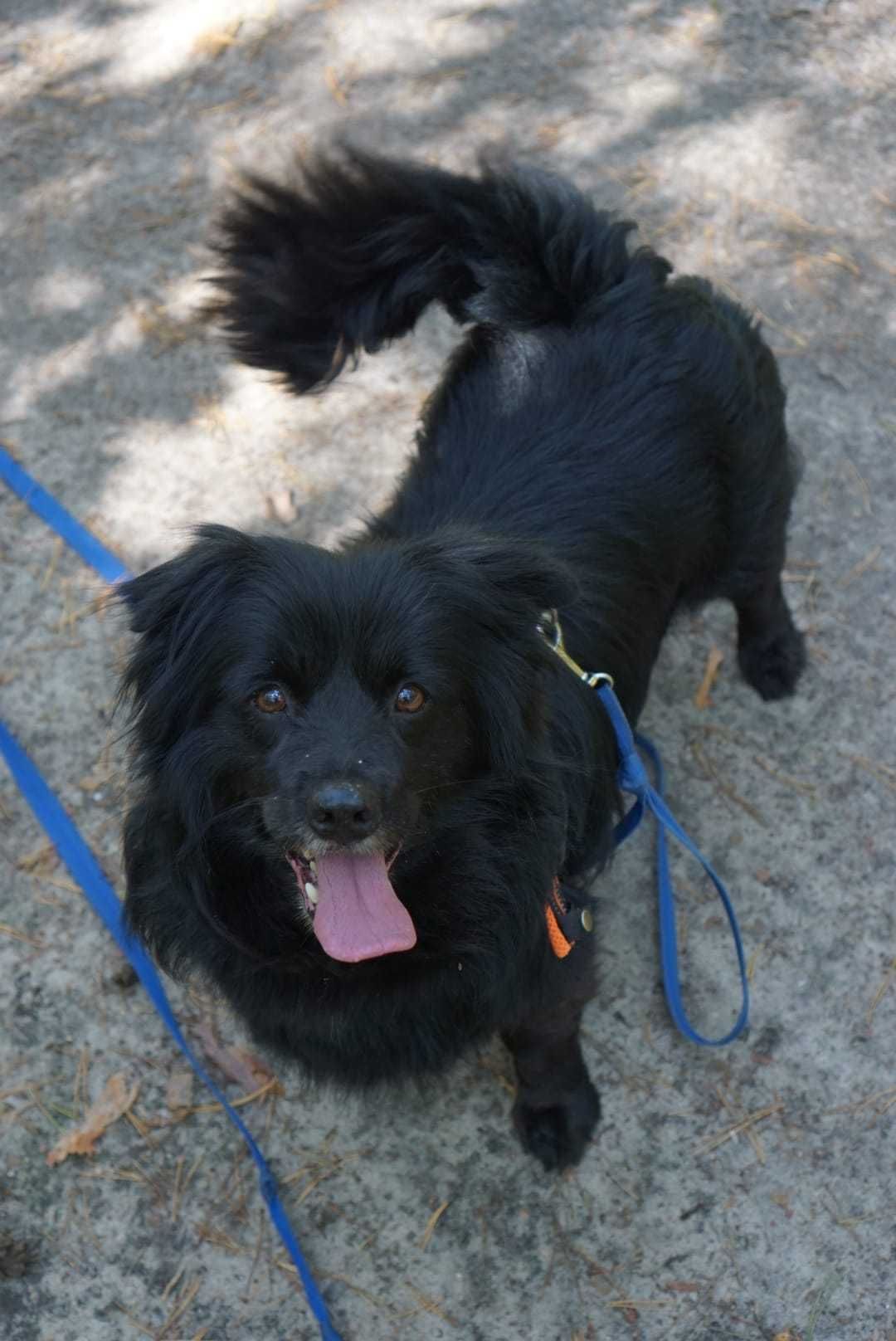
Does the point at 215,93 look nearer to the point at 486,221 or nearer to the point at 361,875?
the point at 486,221

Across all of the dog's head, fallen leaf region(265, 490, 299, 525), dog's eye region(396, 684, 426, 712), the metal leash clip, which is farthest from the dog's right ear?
fallen leaf region(265, 490, 299, 525)

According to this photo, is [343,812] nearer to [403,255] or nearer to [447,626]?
[447,626]

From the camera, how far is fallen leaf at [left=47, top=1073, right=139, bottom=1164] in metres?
2.80

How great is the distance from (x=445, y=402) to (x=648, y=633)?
29.8 inches

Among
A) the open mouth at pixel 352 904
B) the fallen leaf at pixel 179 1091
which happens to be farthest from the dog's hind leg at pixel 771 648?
the fallen leaf at pixel 179 1091

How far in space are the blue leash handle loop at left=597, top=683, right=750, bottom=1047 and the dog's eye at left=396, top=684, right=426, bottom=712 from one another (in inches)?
22.2

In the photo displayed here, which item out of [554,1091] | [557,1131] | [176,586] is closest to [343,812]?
[176,586]

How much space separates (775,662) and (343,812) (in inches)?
76.8

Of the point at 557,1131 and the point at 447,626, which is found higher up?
the point at 447,626

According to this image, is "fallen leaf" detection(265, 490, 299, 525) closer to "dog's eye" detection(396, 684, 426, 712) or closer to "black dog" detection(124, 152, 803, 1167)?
"black dog" detection(124, 152, 803, 1167)

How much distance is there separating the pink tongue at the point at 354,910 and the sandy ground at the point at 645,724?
3.30 feet

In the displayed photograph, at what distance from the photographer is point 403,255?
2.84m

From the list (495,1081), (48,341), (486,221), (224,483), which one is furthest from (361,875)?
(48,341)

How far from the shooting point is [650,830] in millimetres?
3271
